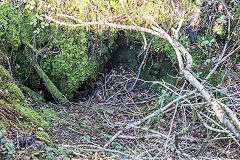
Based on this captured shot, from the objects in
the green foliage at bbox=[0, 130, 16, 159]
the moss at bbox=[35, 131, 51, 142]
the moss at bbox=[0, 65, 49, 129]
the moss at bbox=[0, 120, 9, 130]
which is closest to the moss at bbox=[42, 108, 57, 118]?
the moss at bbox=[0, 65, 49, 129]

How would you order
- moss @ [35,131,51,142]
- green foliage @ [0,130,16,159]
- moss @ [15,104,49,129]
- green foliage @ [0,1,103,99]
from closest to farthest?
green foliage @ [0,130,16,159] → moss @ [35,131,51,142] → moss @ [15,104,49,129] → green foliage @ [0,1,103,99]

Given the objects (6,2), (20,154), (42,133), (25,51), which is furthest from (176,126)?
(6,2)

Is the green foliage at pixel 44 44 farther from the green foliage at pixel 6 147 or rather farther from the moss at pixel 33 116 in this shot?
the green foliage at pixel 6 147

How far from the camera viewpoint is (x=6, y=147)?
7.93 feet

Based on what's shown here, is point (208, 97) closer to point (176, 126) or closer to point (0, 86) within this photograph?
point (176, 126)

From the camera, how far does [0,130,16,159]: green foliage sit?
2.34 m

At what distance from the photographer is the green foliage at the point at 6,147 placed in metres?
2.34

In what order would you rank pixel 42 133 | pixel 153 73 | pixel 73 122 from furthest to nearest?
pixel 153 73 < pixel 73 122 < pixel 42 133

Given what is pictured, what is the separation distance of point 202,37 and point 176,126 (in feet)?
6.44

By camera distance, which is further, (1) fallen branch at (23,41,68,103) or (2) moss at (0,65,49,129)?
(1) fallen branch at (23,41,68,103)

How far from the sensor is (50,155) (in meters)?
2.65

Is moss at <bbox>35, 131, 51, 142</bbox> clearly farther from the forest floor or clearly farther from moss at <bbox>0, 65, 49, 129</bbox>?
moss at <bbox>0, 65, 49, 129</bbox>

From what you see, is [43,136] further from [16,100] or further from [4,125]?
[16,100]

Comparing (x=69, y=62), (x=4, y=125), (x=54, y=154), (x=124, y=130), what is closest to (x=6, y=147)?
(x=4, y=125)
